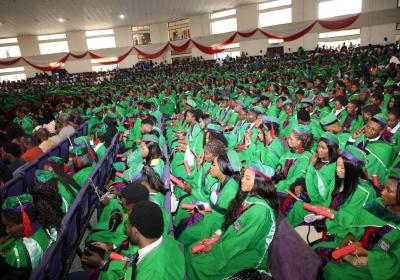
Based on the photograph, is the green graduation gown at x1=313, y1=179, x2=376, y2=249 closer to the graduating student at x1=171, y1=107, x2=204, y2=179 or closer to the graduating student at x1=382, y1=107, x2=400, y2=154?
the graduating student at x1=382, y1=107, x2=400, y2=154

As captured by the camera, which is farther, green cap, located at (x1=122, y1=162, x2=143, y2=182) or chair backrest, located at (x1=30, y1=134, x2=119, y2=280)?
green cap, located at (x1=122, y1=162, x2=143, y2=182)

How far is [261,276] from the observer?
227 centimetres

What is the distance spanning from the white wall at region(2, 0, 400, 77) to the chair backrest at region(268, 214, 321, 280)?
53.6ft

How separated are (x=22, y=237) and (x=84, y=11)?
21634mm

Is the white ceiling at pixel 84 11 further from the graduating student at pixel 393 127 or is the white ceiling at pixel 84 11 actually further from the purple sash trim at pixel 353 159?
the purple sash trim at pixel 353 159

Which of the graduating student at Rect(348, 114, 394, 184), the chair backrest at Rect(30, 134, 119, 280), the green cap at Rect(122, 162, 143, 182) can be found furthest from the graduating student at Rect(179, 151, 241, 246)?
the graduating student at Rect(348, 114, 394, 184)

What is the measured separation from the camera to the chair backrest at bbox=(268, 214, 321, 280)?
1.77 metres

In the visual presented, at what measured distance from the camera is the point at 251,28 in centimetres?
2473

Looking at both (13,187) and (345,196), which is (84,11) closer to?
(13,187)

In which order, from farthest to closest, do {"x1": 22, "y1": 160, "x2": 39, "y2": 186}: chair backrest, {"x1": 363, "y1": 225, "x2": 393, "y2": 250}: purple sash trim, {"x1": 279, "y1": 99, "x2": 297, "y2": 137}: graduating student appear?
1. {"x1": 279, "y1": 99, "x2": 297, "y2": 137}: graduating student
2. {"x1": 22, "y1": 160, "x2": 39, "y2": 186}: chair backrest
3. {"x1": 363, "y1": 225, "x2": 393, "y2": 250}: purple sash trim

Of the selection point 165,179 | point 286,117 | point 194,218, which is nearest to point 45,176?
point 165,179

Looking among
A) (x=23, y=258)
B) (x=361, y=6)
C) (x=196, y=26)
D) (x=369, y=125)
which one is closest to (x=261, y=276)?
(x=23, y=258)

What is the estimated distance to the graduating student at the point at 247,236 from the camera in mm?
2182

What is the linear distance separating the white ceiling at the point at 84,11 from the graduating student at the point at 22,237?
1711cm
